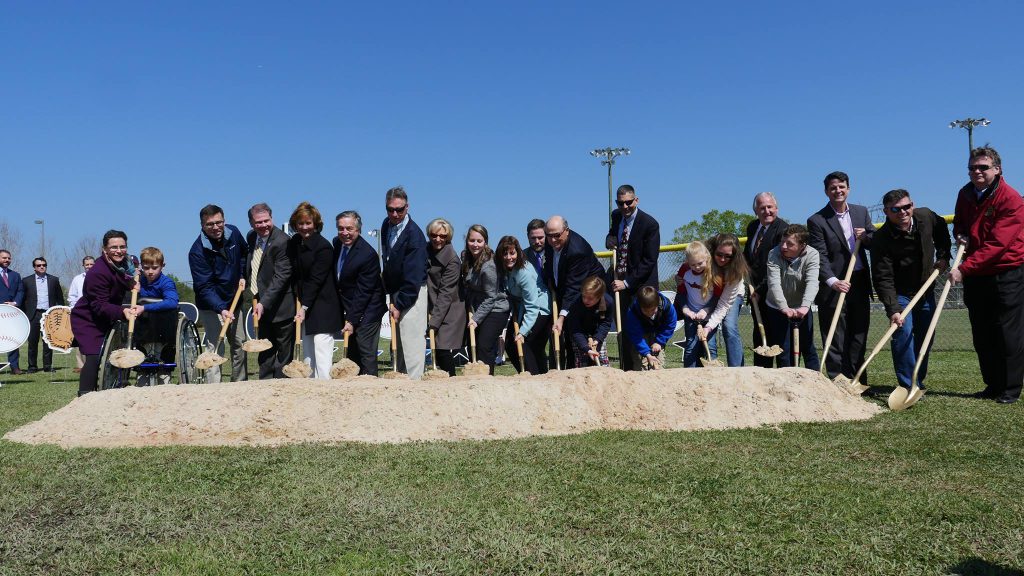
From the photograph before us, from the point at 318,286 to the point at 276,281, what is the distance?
367mm

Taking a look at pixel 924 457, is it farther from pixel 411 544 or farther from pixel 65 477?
pixel 65 477

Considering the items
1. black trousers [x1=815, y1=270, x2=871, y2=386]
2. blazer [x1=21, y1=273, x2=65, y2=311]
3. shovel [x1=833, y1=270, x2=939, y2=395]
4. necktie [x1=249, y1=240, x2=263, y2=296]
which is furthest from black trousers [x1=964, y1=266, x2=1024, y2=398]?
blazer [x1=21, y1=273, x2=65, y2=311]

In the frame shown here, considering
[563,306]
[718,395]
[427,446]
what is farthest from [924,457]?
[563,306]

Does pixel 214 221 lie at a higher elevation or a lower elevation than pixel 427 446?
higher

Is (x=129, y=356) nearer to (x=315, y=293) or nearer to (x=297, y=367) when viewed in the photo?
(x=297, y=367)

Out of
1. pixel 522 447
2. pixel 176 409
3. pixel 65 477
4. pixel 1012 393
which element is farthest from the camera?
pixel 1012 393

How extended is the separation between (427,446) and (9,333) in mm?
7395

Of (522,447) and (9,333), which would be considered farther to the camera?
(9,333)

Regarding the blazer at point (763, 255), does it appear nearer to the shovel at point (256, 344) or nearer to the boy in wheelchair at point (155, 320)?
the shovel at point (256, 344)

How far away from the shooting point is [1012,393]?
20.3 feet

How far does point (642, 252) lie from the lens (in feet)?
25.1

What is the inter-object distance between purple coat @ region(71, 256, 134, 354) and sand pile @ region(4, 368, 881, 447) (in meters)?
A: 1.35

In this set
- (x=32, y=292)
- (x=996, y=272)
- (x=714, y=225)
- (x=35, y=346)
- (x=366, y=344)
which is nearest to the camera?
(x=996, y=272)

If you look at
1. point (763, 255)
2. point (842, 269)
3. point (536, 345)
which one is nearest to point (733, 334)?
point (763, 255)
